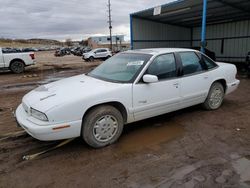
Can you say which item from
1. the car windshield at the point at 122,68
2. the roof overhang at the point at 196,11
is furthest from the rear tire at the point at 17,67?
the car windshield at the point at 122,68

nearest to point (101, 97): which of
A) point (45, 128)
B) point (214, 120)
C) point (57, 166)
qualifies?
point (45, 128)

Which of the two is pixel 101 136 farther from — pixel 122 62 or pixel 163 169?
pixel 122 62

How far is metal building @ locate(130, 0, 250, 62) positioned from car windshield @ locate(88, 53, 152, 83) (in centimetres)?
862

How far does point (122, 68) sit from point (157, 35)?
13.6 metres

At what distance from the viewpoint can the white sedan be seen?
3121 mm

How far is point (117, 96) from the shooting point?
3504 millimetres

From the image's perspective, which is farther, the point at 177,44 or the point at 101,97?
the point at 177,44

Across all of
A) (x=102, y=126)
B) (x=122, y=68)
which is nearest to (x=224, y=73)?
(x=122, y=68)

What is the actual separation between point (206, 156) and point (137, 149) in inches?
41.0

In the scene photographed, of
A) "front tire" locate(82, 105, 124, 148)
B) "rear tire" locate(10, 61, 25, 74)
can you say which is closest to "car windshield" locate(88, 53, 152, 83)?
"front tire" locate(82, 105, 124, 148)

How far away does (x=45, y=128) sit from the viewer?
118 inches

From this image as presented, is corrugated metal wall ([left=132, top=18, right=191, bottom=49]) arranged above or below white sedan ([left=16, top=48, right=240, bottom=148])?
above

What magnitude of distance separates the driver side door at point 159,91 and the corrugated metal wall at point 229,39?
15292mm

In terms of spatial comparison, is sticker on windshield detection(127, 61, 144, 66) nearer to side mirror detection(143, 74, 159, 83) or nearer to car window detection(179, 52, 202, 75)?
side mirror detection(143, 74, 159, 83)
